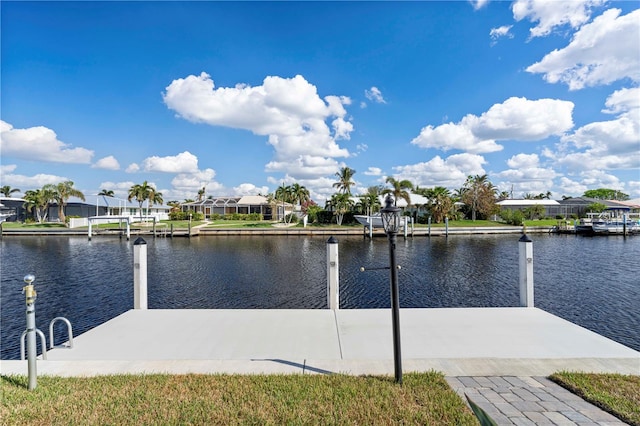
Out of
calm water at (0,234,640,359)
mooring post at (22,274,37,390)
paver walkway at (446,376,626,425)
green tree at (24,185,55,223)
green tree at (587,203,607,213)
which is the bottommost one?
calm water at (0,234,640,359)

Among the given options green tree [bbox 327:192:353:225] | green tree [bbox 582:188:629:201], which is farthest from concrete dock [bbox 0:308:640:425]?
green tree [bbox 582:188:629:201]

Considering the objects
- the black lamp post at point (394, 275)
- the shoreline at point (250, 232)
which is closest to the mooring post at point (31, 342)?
the black lamp post at point (394, 275)

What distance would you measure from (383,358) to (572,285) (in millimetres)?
13530

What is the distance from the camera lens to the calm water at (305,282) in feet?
34.4

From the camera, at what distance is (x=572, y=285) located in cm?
1401

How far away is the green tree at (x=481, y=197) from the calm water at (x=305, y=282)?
21.8 meters

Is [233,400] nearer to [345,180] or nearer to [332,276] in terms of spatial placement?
[332,276]

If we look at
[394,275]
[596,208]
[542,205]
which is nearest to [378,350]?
[394,275]

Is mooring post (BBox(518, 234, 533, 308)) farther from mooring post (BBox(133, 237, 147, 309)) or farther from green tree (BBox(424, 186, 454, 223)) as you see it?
green tree (BBox(424, 186, 454, 223))

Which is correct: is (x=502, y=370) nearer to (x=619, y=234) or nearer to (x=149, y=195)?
(x=619, y=234)

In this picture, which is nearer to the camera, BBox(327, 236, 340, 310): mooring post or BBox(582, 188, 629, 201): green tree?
BBox(327, 236, 340, 310): mooring post

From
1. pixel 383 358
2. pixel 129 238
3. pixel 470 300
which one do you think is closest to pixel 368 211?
→ pixel 129 238

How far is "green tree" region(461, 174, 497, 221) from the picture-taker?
46.8 m

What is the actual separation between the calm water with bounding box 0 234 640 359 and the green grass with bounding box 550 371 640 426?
17.5ft
